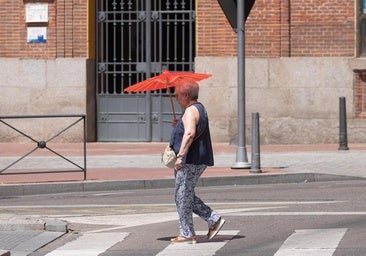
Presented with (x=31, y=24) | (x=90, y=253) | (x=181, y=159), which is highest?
(x=31, y=24)

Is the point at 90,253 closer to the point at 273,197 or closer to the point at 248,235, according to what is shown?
the point at 248,235

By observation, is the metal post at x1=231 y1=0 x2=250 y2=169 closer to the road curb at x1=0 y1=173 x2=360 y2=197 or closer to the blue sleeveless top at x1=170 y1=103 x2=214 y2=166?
the road curb at x1=0 y1=173 x2=360 y2=197

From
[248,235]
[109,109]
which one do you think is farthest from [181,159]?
[109,109]

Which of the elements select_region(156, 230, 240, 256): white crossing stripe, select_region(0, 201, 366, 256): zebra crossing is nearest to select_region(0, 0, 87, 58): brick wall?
select_region(0, 201, 366, 256): zebra crossing

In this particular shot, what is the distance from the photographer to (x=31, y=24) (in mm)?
27781

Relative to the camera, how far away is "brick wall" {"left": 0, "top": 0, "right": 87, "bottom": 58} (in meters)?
27.6

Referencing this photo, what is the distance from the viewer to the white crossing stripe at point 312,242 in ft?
38.7

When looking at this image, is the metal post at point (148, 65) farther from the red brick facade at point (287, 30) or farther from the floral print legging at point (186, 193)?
the floral print legging at point (186, 193)

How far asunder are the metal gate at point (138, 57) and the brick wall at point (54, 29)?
50 cm

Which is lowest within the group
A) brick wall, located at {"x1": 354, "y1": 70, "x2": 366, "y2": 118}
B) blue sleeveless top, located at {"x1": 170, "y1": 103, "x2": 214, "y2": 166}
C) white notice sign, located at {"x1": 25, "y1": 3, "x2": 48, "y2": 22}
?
blue sleeveless top, located at {"x1": 170, "y1": 103, "x2": 214, "y2": 166}

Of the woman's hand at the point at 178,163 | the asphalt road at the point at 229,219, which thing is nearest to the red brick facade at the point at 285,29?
the asphalt road at the point at 229,219

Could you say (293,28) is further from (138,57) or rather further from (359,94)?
(138,57)

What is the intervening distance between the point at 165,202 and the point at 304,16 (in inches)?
403

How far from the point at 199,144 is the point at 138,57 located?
15299 mm
